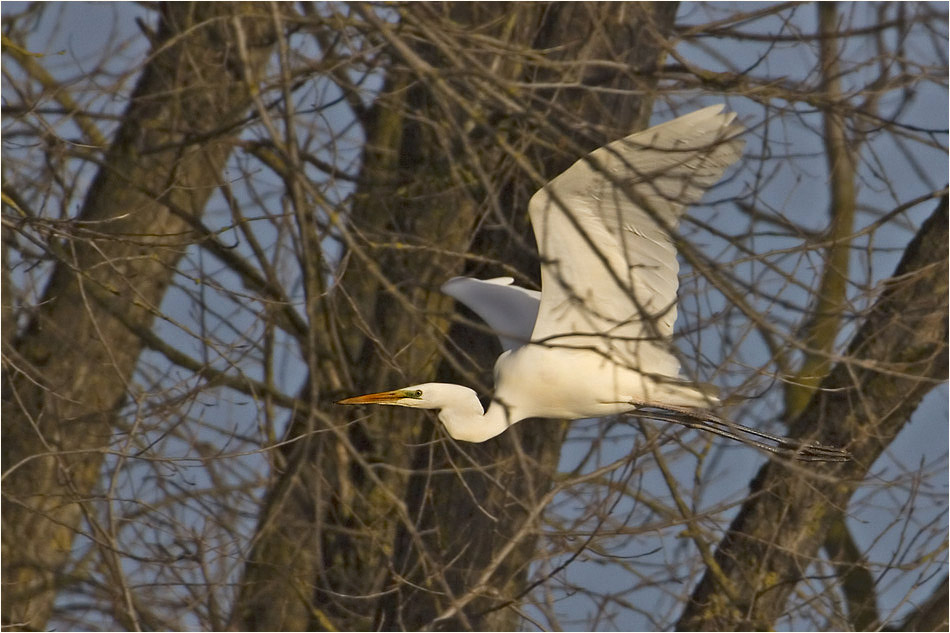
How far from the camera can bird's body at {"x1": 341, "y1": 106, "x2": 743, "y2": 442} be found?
2.37m

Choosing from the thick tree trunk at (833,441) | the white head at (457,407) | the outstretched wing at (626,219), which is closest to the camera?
the outstretched wing at (626,219)

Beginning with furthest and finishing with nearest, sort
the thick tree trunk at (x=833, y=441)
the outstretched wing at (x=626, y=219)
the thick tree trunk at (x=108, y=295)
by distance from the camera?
the thick tree trunk at (x=108, y=295) < the thick tree trunk at (x=833, y=441) < the outstretched wing at (x=626, y=219)

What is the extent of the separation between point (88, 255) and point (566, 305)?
7.65 ft

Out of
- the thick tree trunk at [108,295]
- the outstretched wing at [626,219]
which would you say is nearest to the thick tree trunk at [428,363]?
the thick tree trunk at [108,295]

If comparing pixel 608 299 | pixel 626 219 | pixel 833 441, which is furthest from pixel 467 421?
pixel 833 441

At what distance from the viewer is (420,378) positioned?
4.36 metres

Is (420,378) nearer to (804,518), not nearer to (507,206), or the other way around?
(507,206)

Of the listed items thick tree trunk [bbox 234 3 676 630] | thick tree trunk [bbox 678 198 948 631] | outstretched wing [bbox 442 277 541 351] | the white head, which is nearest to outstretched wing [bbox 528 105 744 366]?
the white head

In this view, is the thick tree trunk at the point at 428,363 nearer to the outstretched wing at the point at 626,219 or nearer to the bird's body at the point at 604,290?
the bird's body at the point at 604,290

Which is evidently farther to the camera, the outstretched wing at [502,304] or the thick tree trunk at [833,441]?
the thick tree trunk at [833,441]

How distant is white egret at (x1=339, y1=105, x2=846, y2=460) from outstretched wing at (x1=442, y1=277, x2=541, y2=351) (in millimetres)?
119

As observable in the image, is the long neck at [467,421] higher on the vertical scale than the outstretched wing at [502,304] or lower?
lower

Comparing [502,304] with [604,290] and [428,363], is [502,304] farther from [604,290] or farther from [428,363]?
[428,363]

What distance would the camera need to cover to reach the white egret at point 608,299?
7.81ft
